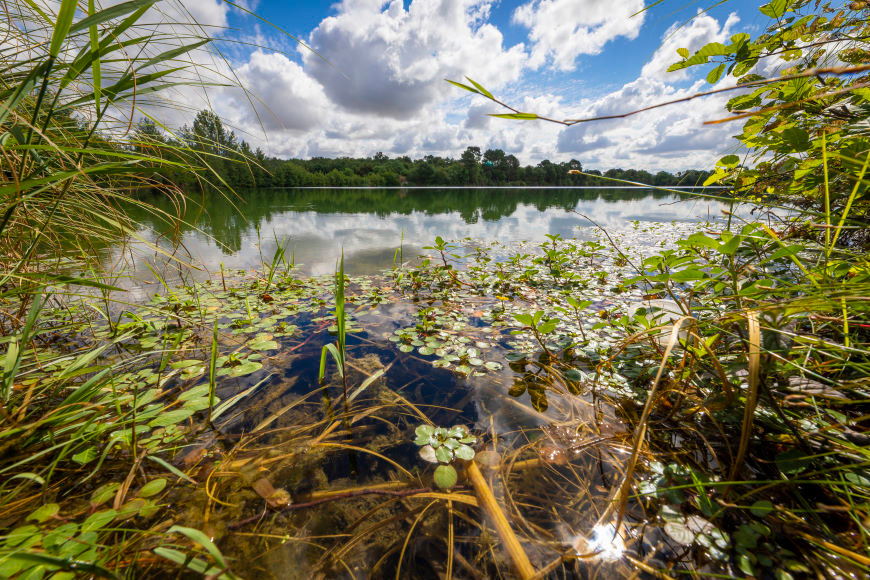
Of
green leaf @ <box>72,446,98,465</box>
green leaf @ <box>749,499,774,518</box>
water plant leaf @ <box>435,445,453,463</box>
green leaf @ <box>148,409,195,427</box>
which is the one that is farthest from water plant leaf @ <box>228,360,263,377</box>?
green leaf @ <box>749,499,774,518</box>

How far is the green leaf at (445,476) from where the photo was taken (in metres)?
1.17

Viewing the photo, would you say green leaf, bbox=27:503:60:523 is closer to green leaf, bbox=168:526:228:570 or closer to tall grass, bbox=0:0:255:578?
tall grass, bbox=0:0:255:578

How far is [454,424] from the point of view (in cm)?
143

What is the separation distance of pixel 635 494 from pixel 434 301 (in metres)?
1.91

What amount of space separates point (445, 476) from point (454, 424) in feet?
0.85

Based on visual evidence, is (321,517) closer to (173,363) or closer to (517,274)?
(173,363)

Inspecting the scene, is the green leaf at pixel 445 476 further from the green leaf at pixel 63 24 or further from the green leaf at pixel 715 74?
the green leaf at pixel 715 74

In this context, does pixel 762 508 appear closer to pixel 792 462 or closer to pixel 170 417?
pixel 792 462

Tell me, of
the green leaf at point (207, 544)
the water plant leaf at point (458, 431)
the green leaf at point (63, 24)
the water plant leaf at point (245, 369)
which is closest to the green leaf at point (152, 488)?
the green leaf at point (207, 544)

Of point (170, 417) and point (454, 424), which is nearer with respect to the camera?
point (170, 417)

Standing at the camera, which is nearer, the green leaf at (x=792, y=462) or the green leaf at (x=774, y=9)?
the green leaf at (x=792, y=462)

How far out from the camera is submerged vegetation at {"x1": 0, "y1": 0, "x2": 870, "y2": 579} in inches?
37.4

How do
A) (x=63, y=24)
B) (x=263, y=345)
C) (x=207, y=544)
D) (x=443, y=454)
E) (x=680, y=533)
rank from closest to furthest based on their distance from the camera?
(x=207, y=544)
(x=63, y=24)
(x=680, y=533)
(x=443, y=454)
(x=263, y=345)

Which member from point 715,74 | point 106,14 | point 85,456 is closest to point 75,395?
point 85,456
